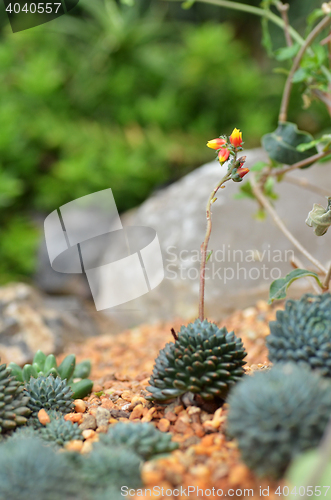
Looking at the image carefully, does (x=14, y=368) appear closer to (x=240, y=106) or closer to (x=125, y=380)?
(x=125, y=380)

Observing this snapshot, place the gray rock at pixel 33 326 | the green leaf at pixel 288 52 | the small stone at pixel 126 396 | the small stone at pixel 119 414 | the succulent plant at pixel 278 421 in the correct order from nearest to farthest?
1. the succulent plant at pixel 278 421
2. the small stone at pixel 119 414
3. the small stone at pixel 126 396
4. the green leaf at pixel 288 52
5. the gray rock at pixel 33 326

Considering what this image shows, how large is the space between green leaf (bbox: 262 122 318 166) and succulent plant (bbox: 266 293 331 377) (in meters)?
0.67

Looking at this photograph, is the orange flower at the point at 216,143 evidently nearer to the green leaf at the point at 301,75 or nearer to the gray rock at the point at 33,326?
the green leaf at the point at 301,75

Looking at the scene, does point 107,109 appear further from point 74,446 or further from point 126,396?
point 74,446

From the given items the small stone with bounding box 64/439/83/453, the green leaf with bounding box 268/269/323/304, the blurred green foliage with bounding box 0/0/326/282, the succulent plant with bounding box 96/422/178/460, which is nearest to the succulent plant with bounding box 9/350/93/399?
the small stone with bounding box 64/439/83/453

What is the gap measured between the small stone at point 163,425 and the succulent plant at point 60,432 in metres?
0.18

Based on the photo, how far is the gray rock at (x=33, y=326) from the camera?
1997mm

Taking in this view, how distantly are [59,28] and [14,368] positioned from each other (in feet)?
10.9

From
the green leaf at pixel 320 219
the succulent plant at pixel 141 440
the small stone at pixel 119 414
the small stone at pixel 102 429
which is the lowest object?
the small stone at pixel 119 414

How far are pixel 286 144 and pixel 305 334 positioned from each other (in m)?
0.79

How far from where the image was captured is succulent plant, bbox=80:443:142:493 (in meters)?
0.76

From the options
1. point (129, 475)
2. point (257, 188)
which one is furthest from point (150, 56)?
point (129, 475)

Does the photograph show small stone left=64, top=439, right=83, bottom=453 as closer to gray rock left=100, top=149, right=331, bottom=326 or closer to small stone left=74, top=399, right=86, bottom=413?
small stone left=74, top=399, right=86, bottom=413

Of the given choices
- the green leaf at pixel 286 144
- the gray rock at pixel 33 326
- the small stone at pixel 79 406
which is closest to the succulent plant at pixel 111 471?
the small stone at pixel 79 406
